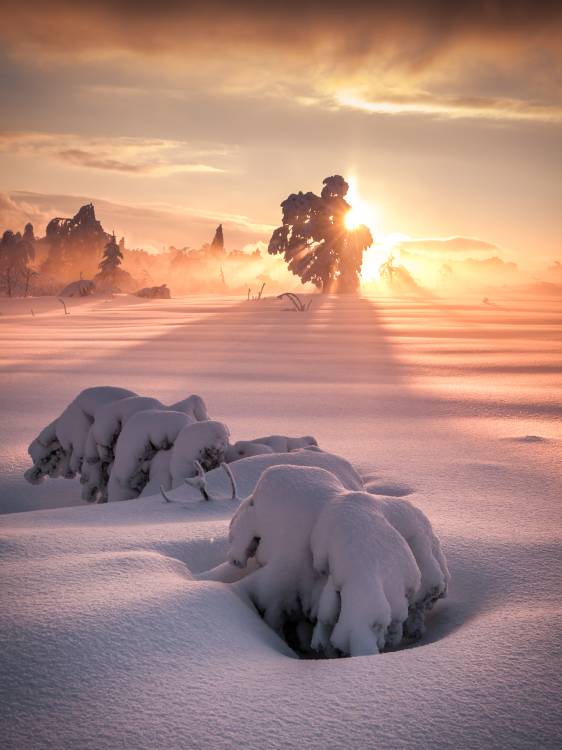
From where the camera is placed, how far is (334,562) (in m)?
1.78

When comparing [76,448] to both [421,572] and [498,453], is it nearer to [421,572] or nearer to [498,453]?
[421,572]

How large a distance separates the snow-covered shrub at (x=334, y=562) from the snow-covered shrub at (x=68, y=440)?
2053 mm

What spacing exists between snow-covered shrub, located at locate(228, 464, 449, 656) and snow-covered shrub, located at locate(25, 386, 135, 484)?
2.05 m

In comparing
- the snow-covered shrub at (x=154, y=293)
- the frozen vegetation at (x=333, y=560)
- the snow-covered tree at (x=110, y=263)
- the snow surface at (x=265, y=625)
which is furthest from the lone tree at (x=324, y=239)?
the frozen vegetation at (x=333, y=560)

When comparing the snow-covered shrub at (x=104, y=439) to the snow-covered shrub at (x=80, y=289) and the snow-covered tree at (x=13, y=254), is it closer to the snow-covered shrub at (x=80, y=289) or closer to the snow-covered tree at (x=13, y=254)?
the snow-covered shrub at (x=80, y=289)

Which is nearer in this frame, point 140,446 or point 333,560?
point 333,560

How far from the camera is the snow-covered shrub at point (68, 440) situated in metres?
3.88

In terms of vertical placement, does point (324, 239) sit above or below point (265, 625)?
above

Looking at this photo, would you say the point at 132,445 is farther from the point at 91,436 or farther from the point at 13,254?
the point at 13,254

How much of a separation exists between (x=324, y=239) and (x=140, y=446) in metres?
34.0

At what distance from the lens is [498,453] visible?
4371 millimetres

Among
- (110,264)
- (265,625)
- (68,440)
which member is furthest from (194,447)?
(110,264)

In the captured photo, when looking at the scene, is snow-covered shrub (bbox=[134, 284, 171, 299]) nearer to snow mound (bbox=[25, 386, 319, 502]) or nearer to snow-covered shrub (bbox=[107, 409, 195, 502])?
snow mound (bbox=[25, 386, 319, 502])

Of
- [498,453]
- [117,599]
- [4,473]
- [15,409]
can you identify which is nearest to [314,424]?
[498,453]
